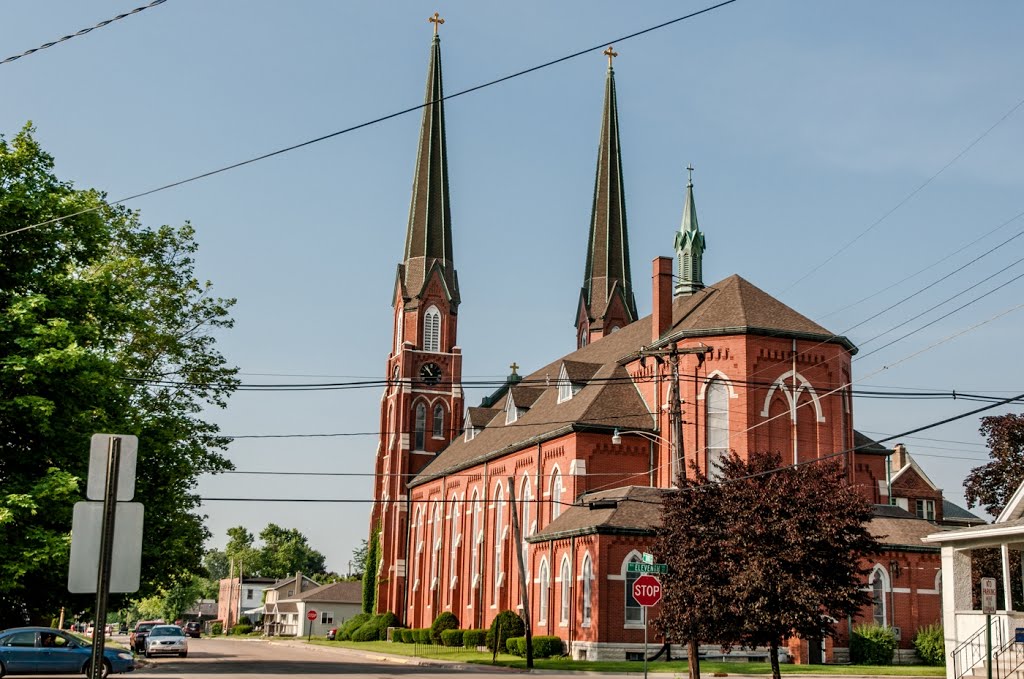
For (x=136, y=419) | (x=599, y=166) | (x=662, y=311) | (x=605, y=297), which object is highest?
(x=599, y=166)

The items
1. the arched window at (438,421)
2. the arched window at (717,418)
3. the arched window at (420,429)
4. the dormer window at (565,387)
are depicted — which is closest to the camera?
the arched window at (717,418)

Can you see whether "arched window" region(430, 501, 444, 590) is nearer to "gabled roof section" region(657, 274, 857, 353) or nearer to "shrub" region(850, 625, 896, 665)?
"gabled roof section" region(657, 274, 857, 353)

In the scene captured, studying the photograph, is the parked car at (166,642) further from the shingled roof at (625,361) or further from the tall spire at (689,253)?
the tall spire at (689,253)

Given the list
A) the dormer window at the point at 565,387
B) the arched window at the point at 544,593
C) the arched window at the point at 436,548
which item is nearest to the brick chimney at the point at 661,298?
the dormer window at the point at 565,387

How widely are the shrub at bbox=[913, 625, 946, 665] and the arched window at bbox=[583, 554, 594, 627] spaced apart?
12339mm

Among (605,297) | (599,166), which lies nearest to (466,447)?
(605,297)

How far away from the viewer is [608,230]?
86.0m

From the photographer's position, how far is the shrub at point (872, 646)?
41125 millimetres

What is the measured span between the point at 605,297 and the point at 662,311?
33.2 m

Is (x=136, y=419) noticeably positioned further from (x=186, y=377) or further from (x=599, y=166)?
(x=599, y=166)

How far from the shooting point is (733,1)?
51.3 ft

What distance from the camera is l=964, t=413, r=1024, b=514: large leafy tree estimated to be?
51.0 metres

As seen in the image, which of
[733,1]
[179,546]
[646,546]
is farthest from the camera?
[646,546]

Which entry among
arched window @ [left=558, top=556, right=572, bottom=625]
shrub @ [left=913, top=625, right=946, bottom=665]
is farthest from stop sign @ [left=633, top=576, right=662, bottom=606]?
shrub @ [left=913, top=625, right=946, bottom=665]
